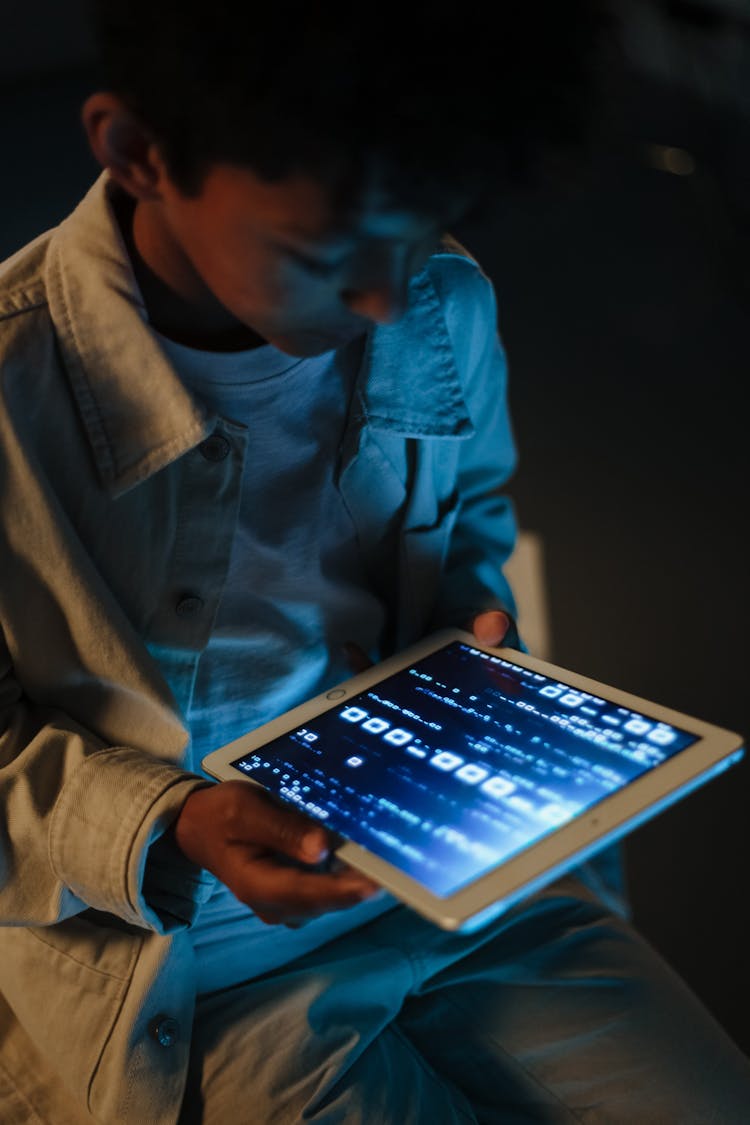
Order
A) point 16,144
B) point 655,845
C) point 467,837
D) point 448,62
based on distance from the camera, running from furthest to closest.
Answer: point 16,144
point 655,845
point 467,837
point 448,62

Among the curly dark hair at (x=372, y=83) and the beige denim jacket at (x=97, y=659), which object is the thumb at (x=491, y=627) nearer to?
the beige denim jacket at (x=97, y=659)

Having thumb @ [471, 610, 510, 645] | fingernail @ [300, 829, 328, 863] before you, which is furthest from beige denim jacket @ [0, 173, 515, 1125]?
thumb @ [471, 610, 510, 645]

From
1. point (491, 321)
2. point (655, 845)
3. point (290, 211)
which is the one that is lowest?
point (655, 845)

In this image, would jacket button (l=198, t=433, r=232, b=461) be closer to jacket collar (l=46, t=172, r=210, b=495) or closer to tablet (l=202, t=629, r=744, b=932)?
jacket collar (l=46, t=172, r=210, b=495)

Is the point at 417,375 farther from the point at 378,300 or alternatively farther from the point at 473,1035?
the point at 473,1035

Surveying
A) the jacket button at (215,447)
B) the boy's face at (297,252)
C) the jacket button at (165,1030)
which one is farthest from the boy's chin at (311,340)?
the jacket button at (165,1030)

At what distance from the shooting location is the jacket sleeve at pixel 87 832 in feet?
2.28

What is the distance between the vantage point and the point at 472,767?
72cm

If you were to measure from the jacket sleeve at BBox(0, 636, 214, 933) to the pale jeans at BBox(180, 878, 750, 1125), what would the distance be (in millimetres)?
120

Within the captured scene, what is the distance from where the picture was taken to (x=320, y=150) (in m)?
0.55

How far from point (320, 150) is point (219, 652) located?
40 centimetres

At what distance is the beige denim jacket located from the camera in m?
0.72

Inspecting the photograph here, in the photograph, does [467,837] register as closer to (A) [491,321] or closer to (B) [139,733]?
(B) [139,733]

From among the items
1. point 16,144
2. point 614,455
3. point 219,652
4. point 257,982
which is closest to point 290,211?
point 219,652
